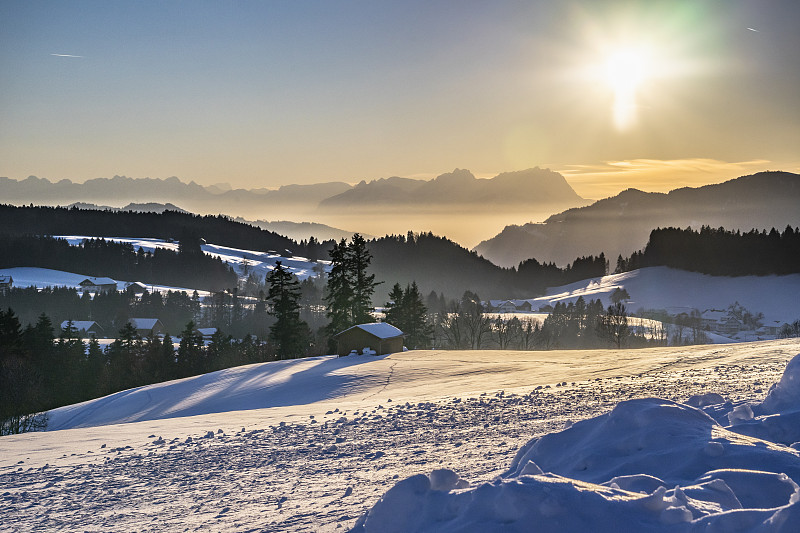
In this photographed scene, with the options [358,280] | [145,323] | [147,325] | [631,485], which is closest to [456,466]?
[631,485]

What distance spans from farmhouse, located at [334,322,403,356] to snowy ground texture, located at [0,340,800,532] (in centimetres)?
3281

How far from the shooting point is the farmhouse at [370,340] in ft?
178

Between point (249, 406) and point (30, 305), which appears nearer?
point (249, 406)

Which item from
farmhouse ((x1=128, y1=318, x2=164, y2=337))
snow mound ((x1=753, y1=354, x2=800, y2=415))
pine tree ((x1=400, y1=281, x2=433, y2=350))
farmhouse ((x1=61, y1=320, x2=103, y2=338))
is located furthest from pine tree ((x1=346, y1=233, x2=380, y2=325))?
farmhouse ((x1=61, y1=320, x2=103, y2=338))

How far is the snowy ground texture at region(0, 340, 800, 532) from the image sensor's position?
5.41 meters

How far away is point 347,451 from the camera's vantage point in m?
12.9

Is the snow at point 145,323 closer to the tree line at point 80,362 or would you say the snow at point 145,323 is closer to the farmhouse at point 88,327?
the farmhouse at point 88,327

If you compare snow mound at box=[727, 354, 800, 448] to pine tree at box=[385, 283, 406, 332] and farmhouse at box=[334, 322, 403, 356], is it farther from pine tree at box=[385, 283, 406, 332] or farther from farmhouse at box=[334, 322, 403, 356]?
pine tree at box=[385, 283, 406, 332]

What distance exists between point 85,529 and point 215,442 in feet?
21.7

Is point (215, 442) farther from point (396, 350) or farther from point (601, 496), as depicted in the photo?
point (396, 350)

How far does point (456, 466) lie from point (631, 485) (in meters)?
4.64

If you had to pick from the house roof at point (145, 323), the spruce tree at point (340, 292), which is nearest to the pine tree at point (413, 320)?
the spruce tree at point (340, 292)

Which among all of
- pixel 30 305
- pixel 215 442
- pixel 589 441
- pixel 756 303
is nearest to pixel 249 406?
pixel 215 442

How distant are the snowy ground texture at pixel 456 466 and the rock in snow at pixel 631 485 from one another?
2 cm
